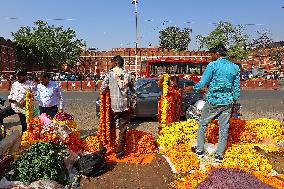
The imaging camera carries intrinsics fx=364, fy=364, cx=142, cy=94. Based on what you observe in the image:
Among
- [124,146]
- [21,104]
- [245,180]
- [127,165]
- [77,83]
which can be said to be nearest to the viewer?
[245,180]

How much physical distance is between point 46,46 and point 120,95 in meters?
50.0

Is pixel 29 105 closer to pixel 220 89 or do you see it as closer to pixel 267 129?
pixel 220 89

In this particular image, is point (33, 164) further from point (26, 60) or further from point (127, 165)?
point (26, 60)

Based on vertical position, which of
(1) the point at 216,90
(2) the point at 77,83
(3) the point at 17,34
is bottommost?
(2) the point at 77,83

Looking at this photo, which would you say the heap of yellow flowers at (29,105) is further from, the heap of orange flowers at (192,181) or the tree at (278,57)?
the tree at (278,57)

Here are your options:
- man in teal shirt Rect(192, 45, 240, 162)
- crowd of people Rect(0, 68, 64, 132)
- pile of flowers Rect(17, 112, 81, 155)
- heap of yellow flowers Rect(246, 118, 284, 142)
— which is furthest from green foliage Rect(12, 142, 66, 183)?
heap of yellow flowers Rect(246, 118, 284, 142)

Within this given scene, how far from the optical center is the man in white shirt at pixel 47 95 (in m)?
8.19

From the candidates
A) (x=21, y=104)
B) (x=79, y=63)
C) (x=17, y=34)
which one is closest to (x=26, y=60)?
(x=17, y=34)

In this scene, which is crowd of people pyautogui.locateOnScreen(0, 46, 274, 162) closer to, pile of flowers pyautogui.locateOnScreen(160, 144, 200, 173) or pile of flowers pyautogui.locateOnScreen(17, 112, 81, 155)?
pile of flowers pyautogui.locateOnScreen(160, 144, 200, 173)

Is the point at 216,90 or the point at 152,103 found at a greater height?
the point at 216,90

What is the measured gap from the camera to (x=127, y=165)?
266 inches

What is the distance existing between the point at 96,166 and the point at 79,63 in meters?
54.7

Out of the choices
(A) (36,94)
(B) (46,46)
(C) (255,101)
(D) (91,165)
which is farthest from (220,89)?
(B) (46,46)

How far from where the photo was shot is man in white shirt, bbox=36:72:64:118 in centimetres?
819
